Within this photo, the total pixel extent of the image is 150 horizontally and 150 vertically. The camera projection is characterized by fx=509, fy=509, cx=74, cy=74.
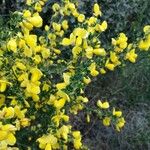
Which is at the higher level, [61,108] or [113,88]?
[113,88]

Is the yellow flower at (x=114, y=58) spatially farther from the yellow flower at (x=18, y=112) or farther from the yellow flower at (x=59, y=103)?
the yellow flower at (x=18, y=112)

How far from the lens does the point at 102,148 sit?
11.3 feet

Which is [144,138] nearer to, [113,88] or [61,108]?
[113,88]

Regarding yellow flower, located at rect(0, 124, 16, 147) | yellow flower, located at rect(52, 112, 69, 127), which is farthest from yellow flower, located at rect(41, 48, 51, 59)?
yellow flower, located at rect(0, 124, 16, 147)

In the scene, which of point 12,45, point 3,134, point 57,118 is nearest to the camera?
point 3,134

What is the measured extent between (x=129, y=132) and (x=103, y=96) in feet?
1.29

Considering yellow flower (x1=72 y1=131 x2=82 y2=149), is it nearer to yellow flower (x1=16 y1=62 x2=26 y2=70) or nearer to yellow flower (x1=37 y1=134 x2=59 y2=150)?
yellow flower (x1=37 y1=134 x2=59 y2=150)

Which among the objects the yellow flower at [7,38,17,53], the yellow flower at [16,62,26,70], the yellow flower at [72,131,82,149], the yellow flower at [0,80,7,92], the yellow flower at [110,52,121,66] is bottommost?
the yellow flower at [72,131,82,149]

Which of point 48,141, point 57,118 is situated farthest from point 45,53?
point 48,141

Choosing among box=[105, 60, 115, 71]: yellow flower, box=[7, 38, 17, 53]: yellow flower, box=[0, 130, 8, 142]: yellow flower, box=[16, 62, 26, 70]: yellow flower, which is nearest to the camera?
box=[0, 130, 8, 142]: yellow flower

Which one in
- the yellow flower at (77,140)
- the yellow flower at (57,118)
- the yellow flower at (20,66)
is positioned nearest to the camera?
the yellow flower at (20,66)

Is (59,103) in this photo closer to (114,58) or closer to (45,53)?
(45,53)

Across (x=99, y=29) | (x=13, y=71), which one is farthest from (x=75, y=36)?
(x=13, y=71)

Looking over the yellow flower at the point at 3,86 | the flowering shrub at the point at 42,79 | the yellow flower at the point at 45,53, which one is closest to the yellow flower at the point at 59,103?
the flowering shrub at the point at 42,79
